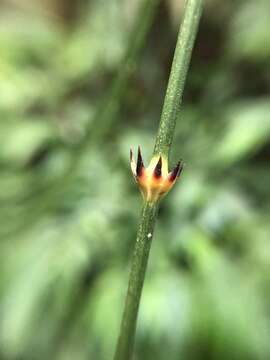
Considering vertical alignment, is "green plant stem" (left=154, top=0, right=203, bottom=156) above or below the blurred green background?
below

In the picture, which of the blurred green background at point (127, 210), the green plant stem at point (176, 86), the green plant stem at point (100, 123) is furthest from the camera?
the blurred green background at point (127, 210)

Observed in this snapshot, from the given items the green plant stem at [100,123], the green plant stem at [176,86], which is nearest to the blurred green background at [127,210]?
the green plant stem at [100,123]

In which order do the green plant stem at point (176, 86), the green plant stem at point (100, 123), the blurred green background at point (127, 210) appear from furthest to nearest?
1. the blurred green background at point (127, 210)
2. the green plant stem at point (100, 123)
3. the green plant stem at point (176, 86)

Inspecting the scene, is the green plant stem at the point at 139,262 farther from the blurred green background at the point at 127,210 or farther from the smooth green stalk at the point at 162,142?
the blurred green background at the point at 127,210

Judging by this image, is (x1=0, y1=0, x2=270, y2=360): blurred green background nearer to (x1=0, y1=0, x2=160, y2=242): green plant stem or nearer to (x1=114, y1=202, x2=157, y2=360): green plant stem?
(x1=0, y1=0, x2=160, y2=242): green plant stem

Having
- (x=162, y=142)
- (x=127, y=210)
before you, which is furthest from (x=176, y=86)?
(x=127, y=210)

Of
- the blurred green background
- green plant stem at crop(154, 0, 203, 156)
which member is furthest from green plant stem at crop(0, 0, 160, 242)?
green plant stem at crop(154, 0, 203, 156)

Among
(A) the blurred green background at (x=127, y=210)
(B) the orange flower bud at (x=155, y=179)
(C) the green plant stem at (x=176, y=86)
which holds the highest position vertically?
(A) the blurred green background at (x=127, y=210)

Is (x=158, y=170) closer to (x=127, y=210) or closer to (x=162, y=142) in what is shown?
(x=162, y=142)
